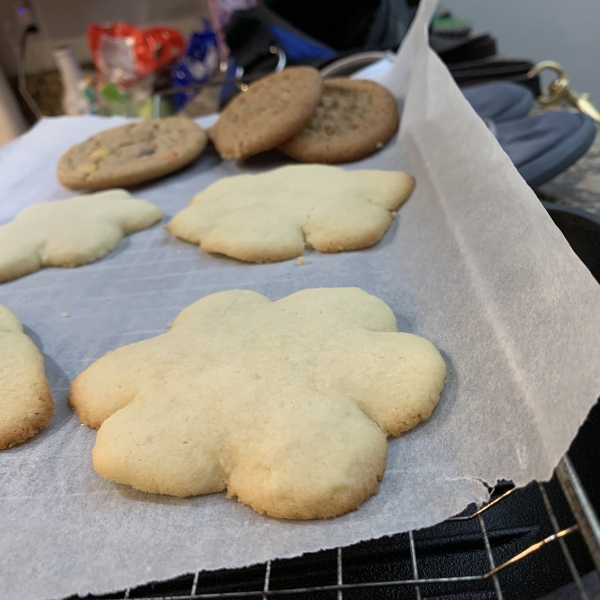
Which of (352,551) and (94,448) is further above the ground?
(94,448)

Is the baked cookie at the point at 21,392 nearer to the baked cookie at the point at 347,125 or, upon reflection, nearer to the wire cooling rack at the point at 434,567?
the wire cooling rack at the point at 434,567

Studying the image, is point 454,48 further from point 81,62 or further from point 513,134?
point 81,62

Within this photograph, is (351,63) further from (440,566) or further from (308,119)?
(440,566)

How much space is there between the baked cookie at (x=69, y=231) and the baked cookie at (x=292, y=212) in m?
0.12

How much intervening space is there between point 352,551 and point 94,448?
37 centimetres

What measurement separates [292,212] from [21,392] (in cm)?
64

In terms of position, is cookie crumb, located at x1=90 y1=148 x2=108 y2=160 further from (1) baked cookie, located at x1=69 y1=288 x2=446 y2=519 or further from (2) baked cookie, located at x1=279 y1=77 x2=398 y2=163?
(1) baked cookie, located at x1=69 y1=288 x2=446 y2=519

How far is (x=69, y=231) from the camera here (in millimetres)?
1192

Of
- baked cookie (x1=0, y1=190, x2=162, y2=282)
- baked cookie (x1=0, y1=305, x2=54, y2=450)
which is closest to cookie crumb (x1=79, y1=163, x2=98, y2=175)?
baked cookie (x1=0, y1=190, x2=162, y2=282)

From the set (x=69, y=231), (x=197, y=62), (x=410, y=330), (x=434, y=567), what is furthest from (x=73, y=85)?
(x=434, y=567)

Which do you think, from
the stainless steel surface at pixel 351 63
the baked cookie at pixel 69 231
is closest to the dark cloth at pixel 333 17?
the stainless steel surface at pixel 351 63

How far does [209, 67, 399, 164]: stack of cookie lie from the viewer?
1.36 meters

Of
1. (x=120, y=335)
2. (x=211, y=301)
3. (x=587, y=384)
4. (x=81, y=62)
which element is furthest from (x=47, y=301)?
(x=81, y=62)

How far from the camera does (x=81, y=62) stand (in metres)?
2.92
